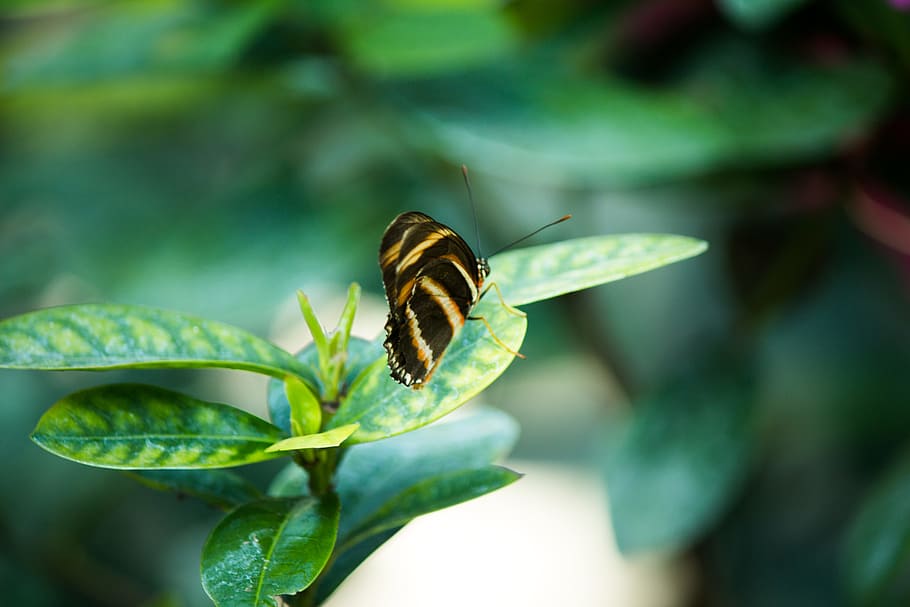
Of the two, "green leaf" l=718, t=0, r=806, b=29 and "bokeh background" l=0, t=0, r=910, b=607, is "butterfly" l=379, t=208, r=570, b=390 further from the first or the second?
"green leaf" l=718, t=0, r=806, b=29

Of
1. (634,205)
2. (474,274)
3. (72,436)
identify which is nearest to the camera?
(72,436)

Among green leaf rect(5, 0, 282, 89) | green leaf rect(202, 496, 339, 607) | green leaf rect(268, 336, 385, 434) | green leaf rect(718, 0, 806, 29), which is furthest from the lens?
green leaf rect(5, 0, 282, 89)

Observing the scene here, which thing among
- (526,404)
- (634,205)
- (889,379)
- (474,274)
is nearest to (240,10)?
(474,274)

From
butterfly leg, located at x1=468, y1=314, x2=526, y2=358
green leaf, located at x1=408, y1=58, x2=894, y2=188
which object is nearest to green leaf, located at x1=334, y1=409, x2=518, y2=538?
butterfly leg, located at x1=468, y1=314, x2=526, y2=358

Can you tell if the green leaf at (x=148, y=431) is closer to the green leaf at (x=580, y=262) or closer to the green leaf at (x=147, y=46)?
the green leaf at (x=580, y=262)

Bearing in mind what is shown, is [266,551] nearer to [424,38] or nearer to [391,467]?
[391,467]

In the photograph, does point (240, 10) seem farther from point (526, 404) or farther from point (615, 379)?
point (526, 404)

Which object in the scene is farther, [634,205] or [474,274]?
[634,205]
